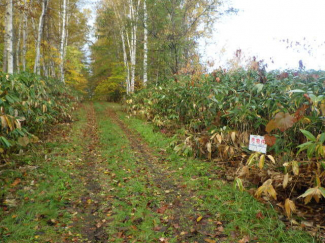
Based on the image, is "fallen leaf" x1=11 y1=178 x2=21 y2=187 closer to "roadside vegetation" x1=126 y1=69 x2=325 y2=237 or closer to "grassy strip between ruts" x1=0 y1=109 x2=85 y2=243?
"grassy strip between ruts" x1=0 y1=109 x2=85 y2=243

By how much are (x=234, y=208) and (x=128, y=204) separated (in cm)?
156

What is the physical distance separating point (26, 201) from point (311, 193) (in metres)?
3.78

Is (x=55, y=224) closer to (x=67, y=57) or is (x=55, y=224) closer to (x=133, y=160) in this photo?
(x=133, y=160)

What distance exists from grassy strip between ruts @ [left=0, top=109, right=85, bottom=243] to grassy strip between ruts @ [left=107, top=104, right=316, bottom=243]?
1.86 metres

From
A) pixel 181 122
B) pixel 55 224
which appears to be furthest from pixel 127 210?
pixel 181 122

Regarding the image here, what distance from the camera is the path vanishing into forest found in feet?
8.51

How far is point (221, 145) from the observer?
4.53m

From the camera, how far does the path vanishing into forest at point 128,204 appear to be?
2594 mm

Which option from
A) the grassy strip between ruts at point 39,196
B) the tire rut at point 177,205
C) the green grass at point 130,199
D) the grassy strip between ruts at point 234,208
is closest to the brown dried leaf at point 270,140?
the grassy strip between ruts at point 234,208

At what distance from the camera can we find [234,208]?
3.00m

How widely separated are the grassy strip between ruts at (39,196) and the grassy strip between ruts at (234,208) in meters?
1.86

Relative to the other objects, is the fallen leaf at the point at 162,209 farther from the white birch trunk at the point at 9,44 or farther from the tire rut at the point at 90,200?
the white birch trunk at the point at 9,44

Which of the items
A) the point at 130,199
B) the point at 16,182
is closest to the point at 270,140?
the point at 130,199

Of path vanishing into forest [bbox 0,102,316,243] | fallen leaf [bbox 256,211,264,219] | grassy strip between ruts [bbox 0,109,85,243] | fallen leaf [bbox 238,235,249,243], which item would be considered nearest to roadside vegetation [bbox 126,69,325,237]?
fallen leaf [bbox 256,211,264,219]
